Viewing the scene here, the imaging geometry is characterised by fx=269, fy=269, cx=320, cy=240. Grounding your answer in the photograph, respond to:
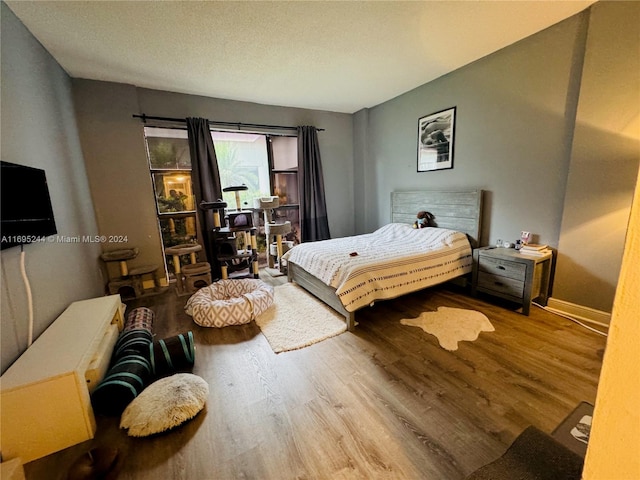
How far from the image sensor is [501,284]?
2.72 metres

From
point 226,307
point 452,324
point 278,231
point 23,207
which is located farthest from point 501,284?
point 23,207

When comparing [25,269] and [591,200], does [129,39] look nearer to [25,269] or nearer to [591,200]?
[25,269]

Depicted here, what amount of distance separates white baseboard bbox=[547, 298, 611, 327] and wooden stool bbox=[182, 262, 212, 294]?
12.6ft

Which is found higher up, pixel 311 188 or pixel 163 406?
pixel 311 188

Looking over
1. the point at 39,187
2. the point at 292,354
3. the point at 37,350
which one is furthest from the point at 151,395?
the point at 39,187

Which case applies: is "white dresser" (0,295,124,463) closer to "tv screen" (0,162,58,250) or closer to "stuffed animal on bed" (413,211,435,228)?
"tv screen" (0,162,58,250)

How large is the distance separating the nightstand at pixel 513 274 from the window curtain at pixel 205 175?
342cm

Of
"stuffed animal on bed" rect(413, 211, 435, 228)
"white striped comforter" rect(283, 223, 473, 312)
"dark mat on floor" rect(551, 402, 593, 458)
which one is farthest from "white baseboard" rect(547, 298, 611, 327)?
"dark mat on floor" rect(551, 402, 593, 458)

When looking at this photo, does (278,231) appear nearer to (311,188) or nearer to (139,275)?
(311,188)

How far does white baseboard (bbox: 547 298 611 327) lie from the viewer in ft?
7.70

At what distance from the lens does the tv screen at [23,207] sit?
157cm

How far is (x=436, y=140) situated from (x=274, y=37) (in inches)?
90.6

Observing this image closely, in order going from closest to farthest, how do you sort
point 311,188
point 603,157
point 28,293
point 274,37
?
1. point 28,293
2. point 603,157
3. point 274,37
4. point 311,188

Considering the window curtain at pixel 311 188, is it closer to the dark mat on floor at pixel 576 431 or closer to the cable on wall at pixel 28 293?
the cable on wall at pixel 28 293
